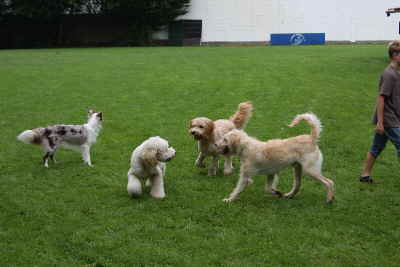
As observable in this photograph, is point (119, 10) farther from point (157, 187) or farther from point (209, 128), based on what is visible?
point (157, 187)

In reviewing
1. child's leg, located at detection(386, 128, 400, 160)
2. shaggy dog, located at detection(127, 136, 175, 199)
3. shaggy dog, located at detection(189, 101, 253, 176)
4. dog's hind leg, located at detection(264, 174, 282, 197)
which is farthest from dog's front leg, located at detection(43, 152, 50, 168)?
child's leg, located at detection(386, 128, 400, 160)

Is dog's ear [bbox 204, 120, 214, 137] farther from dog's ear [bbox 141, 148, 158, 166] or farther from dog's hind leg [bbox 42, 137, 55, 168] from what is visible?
dog's hind leg [bbox 42, 137, 55, 168]

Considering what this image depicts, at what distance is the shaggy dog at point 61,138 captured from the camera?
796 centimetres

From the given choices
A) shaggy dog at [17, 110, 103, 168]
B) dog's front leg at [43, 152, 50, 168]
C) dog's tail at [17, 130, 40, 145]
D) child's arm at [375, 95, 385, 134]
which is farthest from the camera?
dog's front leg at [43, 152, 50, 168]

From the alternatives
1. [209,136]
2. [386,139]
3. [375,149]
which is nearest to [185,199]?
[209,136]

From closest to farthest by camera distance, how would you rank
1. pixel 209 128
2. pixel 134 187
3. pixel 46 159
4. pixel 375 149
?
1. pixel 134 187
2. pixel 375 149
3. pixel 209 128
4. pixel 46 159

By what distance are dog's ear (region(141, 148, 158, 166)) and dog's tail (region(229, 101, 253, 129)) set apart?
2.43 metres

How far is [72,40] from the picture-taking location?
44562mm

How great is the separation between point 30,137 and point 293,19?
3837 centimetres

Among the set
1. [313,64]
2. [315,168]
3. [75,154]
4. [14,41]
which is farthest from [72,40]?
[315,168]

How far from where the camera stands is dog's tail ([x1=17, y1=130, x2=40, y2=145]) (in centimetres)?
785

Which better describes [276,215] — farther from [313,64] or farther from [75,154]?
[313,64]

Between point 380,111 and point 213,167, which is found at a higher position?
point 380,111

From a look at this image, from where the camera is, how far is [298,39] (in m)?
41.6
